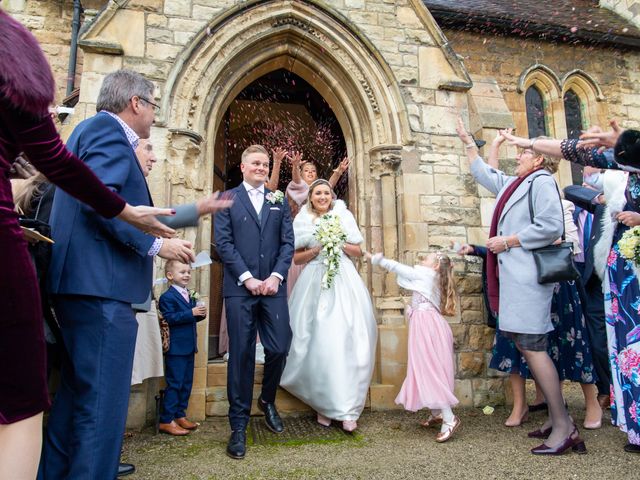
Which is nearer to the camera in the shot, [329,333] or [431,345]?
[431,345]

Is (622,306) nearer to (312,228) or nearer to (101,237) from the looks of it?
(312,228)

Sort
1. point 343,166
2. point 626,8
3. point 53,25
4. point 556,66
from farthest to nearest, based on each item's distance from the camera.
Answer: point 626,8 → point 556,66 → point 53,25 → point 343,166

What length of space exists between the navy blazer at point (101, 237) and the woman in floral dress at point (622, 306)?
2.45 m

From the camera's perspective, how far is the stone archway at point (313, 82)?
17.0ft

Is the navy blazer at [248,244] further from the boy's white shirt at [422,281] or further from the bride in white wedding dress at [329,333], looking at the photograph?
the boy's white shirt at [422,281]

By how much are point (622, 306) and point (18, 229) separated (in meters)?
3.82

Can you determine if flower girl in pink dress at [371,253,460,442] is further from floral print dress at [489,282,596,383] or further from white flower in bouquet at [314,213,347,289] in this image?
floral print dress at [489,282,596,383]

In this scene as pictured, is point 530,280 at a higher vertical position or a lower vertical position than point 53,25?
lower

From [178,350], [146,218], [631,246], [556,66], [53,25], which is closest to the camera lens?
[146,218]

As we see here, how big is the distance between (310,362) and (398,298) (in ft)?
5.01

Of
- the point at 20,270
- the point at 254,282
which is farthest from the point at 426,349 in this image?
the point at 20,270

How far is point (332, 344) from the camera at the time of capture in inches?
168

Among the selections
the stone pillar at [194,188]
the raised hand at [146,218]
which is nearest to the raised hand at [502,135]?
the raised hand at [146,218]

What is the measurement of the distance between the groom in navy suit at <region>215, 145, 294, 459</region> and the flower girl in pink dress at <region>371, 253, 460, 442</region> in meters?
1.04
